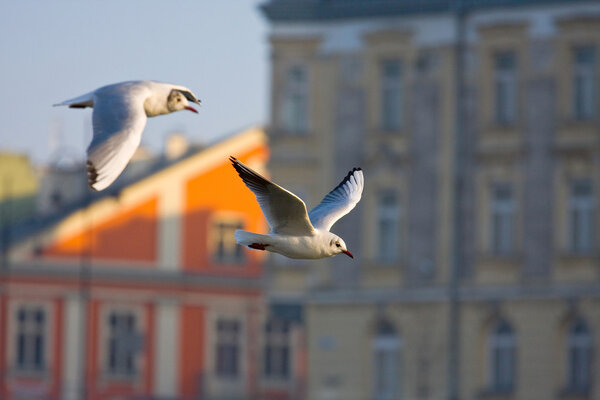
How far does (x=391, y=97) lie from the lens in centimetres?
5728

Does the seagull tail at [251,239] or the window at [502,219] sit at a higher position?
the window at [502,219]

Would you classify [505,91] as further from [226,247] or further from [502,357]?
[226,247]

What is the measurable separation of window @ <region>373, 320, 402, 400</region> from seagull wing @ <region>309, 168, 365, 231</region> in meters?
36.7

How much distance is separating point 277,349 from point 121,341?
26.6ft

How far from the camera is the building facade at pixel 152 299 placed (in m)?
73.6

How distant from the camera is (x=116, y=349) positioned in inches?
2906

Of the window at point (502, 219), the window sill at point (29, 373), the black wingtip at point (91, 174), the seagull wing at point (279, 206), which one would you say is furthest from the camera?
the window sill at point (29, 373)

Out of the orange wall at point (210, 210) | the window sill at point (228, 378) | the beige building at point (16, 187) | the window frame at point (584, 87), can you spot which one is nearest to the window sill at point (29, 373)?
the window sill at point (228, 378)

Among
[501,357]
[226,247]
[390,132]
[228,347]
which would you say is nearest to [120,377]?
[228,347]

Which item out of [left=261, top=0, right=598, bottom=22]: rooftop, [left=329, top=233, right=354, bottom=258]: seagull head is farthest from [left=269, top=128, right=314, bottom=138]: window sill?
[left=329, top=233, right=354, bottom=258]: seagull head

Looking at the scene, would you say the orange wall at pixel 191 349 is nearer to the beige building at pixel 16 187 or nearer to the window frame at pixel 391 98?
the beige building at pixel 16 187

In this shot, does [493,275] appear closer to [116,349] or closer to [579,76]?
[579,76]

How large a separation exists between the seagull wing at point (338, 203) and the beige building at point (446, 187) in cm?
3297

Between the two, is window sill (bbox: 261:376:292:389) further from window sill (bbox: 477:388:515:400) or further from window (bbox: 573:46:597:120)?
window (bbox: 573:46:597:120)
